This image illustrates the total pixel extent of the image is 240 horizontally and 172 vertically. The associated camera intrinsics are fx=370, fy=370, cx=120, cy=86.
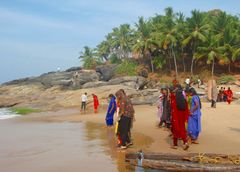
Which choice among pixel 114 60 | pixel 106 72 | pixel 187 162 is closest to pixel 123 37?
pixel 114 60

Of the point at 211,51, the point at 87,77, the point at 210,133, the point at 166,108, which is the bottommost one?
the point at 210,133

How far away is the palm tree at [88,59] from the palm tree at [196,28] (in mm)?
24018

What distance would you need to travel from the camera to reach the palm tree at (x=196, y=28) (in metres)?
44.9

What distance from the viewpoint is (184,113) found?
9.52m

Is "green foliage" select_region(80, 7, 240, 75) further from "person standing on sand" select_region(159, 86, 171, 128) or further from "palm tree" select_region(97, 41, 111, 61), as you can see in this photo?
"person standing on sand" select_region(159, 86, 171, 128)

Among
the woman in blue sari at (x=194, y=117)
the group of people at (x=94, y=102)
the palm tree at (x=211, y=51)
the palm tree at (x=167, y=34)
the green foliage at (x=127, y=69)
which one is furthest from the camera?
the green foliage at (x=127, y=69)

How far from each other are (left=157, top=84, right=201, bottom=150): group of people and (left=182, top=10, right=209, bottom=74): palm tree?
109 feet

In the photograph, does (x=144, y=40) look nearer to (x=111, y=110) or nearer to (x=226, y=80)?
(x=226, y=80)

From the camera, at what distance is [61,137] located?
504 inches

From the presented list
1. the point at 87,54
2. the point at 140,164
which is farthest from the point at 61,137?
the point at 87,54

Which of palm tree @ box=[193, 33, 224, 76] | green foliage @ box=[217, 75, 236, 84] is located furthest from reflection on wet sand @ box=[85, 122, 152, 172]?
palm tree @ box=[193, 33, 224, 76]

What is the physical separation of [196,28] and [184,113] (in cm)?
3771

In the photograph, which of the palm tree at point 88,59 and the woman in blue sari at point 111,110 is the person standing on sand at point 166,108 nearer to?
the woman in blue sari at point 111,110

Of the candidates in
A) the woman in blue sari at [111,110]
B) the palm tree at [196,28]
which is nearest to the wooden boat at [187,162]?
the woman in blue sari at [111,110]
